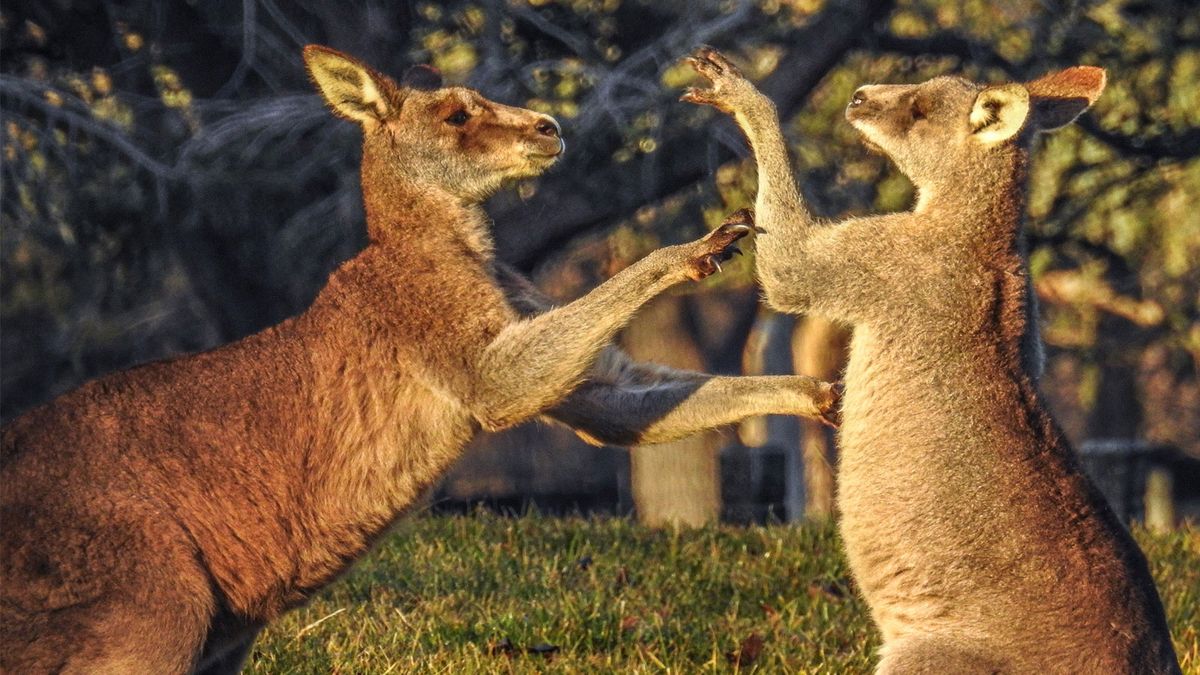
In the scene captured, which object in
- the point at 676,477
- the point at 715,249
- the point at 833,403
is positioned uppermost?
the point at 715,249

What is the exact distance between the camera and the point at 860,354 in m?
6.15

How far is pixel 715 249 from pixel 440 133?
119 cm

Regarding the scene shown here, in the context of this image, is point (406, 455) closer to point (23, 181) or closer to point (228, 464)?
point (228, 464)

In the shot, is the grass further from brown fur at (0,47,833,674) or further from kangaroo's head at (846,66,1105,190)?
kangaroo's head at (846,66,1105,190)

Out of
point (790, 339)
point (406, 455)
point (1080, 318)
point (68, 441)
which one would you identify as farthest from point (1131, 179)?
point (68, 441)

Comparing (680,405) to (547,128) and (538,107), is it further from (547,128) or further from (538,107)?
(538,107)

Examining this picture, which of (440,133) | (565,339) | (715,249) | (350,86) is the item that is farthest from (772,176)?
(350,86)

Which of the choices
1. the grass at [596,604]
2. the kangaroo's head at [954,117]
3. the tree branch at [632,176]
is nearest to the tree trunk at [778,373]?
the tree branch at [632,176]

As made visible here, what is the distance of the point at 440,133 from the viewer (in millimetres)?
6434

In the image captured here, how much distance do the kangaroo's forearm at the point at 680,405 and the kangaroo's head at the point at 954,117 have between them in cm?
95

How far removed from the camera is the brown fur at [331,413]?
526cm

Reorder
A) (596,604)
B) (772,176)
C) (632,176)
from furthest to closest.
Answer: (632,176) → (596,604) → (772,176)

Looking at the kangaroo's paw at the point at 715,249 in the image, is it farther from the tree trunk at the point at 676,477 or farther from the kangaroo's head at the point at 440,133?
the tree trunk at the point at 676,477

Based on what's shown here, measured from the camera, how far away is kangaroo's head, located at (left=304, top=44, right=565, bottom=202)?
6.36m
